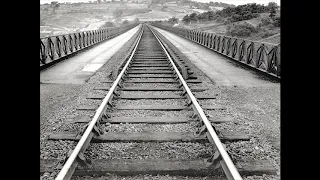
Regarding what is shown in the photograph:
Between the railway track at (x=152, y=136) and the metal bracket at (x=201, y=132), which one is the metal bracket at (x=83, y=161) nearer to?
the railway track at (x=152, y=136)

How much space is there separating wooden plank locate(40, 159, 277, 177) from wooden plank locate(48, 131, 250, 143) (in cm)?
68

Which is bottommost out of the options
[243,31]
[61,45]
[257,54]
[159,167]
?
[159,167]

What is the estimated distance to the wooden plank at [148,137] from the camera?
14.3 ft

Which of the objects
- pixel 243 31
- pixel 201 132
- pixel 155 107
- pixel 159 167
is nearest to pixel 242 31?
pixel 243 31

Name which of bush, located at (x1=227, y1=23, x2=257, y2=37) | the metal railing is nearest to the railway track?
the metal railing

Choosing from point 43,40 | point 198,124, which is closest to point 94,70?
point 43,40

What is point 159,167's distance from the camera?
3.51 meters

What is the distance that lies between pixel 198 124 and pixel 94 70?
7330 millimetres

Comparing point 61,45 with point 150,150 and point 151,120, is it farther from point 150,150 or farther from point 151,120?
point 150,150

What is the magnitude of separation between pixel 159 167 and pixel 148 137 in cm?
103

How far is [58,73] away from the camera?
35.5 feet

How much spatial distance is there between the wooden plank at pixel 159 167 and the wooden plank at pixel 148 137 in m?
0.68

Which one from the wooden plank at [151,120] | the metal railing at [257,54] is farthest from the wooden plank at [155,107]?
the metal railing at [257,54]

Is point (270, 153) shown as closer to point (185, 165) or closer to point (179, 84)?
point (185, 165)
